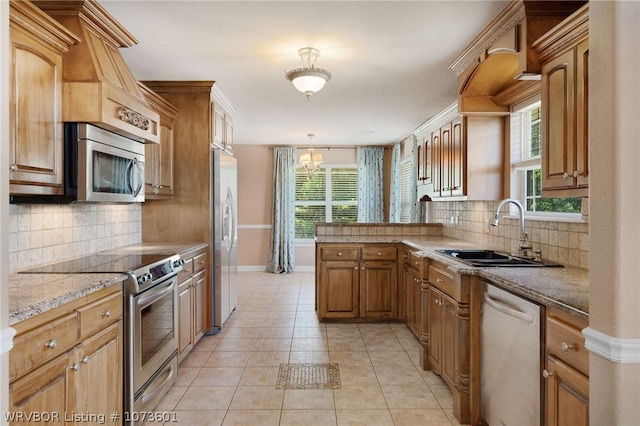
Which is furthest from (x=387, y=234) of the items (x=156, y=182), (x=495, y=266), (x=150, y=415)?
(x=150, y=415)

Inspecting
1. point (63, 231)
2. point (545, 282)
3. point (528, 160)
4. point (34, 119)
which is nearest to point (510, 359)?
point (545, 282)

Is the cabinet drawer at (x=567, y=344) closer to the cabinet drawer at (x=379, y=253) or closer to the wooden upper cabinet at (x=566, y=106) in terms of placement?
the wooden upper cabinet at (x=566, y=106)

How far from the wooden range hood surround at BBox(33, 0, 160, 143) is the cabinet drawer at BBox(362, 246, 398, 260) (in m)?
2.69

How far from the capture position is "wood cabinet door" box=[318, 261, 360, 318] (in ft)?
14.3

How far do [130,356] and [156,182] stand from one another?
181 cm

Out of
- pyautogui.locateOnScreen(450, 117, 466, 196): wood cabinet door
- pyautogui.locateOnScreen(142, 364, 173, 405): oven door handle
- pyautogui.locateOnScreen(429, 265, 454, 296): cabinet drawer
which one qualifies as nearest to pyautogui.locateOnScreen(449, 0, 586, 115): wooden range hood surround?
pyautogui.locateOnScreen(450, 117, 466, 196): wood cabinet door

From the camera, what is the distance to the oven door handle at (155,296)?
2.33 meters

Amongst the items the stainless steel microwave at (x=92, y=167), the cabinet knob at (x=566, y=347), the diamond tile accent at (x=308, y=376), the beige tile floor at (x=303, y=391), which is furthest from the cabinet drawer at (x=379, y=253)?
the cabinet knob at (x=566, y=347)

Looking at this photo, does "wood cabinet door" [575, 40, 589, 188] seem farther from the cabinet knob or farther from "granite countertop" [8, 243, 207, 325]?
"granite countertop" [8, 243, 207, 325]

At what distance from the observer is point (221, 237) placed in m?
4.13

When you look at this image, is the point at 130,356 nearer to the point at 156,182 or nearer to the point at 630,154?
the point at 156,182

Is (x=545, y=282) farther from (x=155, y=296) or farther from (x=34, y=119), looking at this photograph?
(x=34, y=119)

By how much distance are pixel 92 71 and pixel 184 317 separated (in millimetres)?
1988

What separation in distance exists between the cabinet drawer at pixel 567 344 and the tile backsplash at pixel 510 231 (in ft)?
2.98
